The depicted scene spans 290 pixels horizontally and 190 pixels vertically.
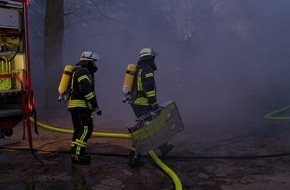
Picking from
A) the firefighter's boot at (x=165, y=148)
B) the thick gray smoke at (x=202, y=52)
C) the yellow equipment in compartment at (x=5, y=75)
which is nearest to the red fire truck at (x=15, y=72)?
the yellow equipment in compartment at (x=5, y=75)

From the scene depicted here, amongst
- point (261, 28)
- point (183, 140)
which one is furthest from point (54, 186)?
point (261, 28)

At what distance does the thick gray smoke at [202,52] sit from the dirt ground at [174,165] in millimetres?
1695

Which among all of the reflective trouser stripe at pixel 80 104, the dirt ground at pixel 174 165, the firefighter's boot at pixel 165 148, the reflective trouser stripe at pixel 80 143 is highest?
the reflective trouser stripe at pixel 80 104

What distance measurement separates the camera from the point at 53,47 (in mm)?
10344

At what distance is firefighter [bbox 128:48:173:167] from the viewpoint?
5.32 metres

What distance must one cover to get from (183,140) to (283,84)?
6403mm

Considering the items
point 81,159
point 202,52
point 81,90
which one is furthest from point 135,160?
point 202,52

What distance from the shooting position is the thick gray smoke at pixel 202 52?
31.7ft

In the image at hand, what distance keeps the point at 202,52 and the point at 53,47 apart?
13.7ft

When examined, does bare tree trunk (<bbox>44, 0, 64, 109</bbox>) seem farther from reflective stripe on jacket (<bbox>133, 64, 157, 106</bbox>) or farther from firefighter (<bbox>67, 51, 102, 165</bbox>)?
reflective stripe on jacket (<bbox>133, 64, 157, 106</bbox>)

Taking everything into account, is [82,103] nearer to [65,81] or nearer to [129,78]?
[65,81]

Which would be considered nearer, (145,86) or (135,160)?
(135,160)

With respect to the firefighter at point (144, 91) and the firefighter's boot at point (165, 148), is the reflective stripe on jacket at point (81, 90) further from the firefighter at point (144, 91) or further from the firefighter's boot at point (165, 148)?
the firefighter's boot at point (165, 148)

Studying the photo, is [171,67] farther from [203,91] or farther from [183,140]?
[183,140]
